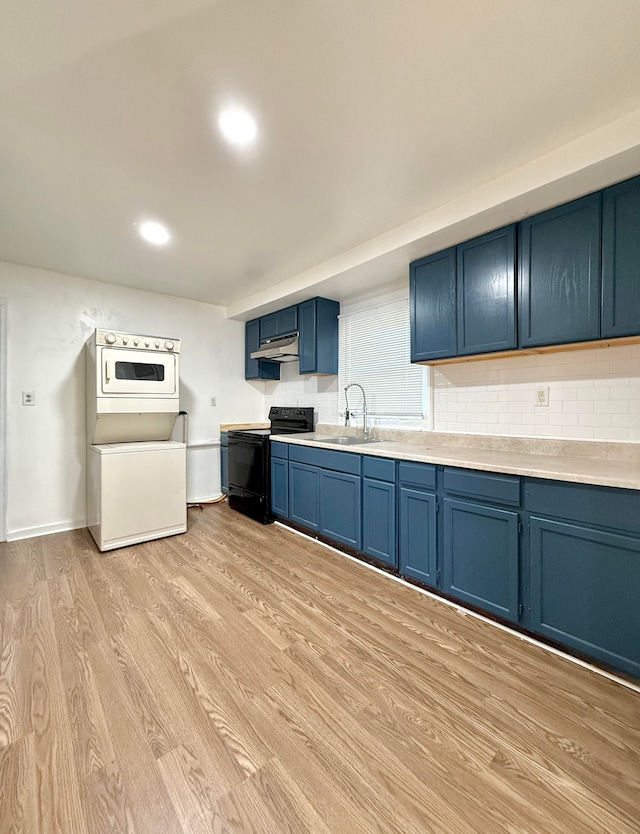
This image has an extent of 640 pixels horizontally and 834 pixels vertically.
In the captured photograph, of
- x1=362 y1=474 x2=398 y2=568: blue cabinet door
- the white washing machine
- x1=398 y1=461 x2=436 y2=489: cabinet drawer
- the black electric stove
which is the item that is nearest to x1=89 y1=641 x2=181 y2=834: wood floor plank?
the white washing machine

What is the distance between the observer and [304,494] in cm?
331

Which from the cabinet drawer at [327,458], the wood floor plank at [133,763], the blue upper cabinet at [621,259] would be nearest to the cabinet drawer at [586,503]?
the blue upper cabinet at [621,259]

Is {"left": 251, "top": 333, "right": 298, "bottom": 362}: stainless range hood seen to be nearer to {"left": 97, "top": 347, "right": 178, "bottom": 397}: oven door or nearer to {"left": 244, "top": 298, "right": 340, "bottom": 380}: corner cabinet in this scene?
{"left": 244, "top": 298, "right": 340, "bottom": 380}: corner cabinet

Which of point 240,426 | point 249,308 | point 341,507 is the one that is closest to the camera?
point 341,507

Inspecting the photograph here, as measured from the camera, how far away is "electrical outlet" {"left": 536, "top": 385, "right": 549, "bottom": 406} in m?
2.33

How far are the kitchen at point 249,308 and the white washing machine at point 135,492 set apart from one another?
257 millimetres

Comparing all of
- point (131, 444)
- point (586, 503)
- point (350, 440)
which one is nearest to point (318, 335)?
point (350, 440)

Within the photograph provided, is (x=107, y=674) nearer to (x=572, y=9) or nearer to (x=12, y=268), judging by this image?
(x=572, y=9)

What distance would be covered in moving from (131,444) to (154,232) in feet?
6.02

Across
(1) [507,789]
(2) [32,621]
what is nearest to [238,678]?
(1) [507,789]

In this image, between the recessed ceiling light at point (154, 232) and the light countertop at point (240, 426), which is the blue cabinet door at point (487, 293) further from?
the light countertop at point (240, 426)

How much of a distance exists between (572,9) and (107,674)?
309 cm

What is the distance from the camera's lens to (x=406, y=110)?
157 centimetres

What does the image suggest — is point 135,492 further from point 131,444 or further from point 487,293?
point 487,293
